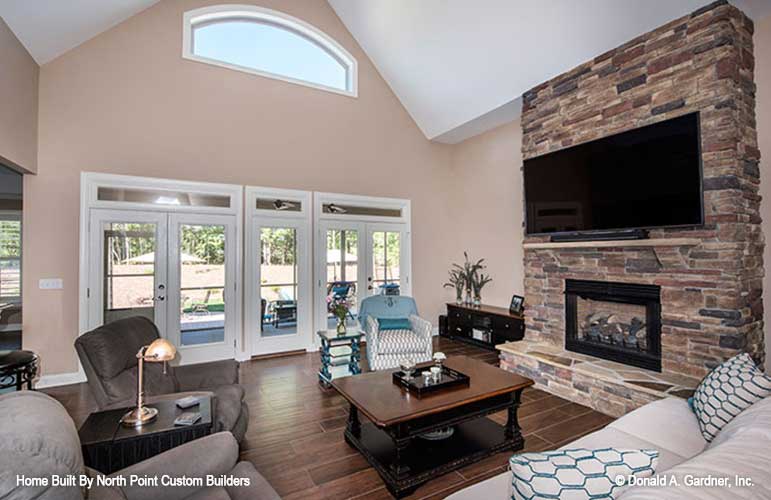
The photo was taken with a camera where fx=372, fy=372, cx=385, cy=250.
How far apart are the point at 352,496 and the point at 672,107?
166 inches

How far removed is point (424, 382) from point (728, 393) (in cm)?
178

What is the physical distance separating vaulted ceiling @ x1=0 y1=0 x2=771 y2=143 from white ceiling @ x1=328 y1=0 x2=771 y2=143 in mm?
11

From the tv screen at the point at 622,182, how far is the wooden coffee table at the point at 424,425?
2.11m

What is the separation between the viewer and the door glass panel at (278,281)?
5570mm

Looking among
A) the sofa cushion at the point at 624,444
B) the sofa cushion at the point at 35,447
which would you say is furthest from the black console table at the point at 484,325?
the sofa cushion at the point at 35,447

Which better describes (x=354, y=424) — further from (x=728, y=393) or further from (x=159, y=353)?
(x=728, y=393)

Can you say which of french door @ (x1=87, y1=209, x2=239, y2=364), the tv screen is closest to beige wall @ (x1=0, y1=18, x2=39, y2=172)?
french door @ (x1=87, y1=209, x2=239, y2=364)

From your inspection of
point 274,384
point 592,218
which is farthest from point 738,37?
point 274,384

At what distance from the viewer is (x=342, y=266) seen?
6195 mm

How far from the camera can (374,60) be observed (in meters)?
6.46

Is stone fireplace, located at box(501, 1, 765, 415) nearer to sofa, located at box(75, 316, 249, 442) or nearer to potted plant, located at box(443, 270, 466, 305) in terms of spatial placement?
potted plant, located at box(443, 270, 466, 305)

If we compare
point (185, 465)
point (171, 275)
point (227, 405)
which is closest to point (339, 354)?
point (227, 405)

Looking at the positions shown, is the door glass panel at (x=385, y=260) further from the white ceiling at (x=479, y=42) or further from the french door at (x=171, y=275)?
the french door at (x=171, y=275)

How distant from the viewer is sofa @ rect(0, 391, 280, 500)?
3.02 feet
